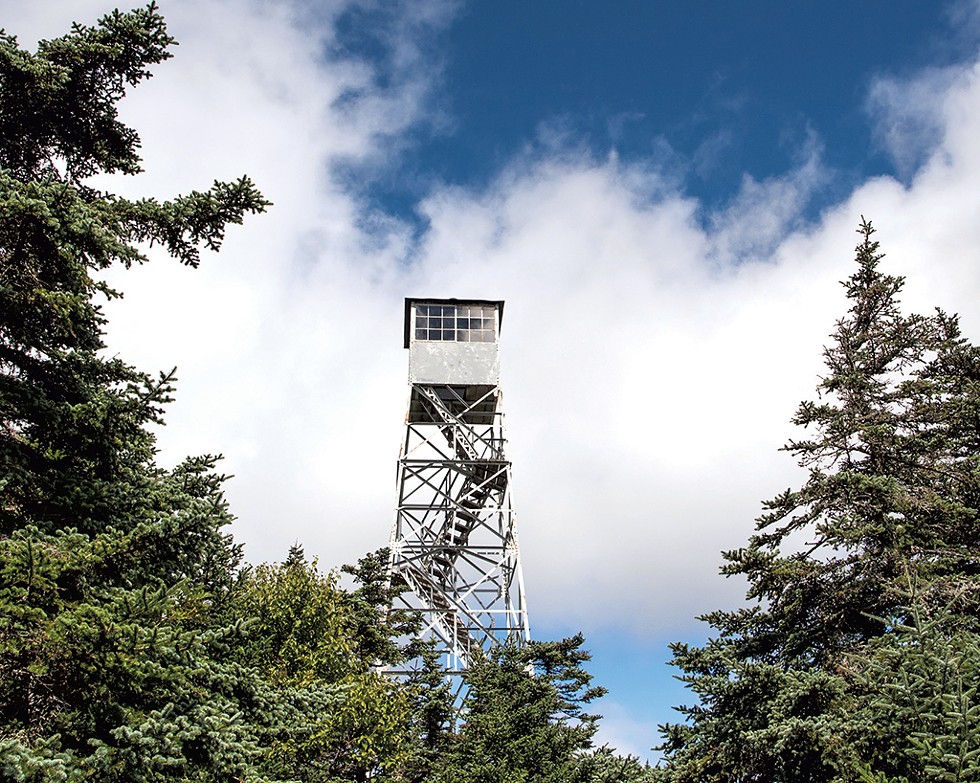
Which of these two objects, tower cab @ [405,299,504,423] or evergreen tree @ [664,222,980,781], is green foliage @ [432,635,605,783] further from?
tower cab @ [405,299,504,423]

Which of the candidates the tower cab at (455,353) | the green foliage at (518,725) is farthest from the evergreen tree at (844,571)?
the tower cab at (455,353)

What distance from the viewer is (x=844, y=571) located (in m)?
13.7

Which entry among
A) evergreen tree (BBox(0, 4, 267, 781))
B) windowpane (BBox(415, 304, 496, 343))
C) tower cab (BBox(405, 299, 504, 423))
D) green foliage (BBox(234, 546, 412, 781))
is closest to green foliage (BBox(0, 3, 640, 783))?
evergreen tree (BBox(0, 4, 267, 781))

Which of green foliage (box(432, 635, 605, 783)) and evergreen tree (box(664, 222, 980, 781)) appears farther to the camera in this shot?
green foliage (box(432, 635, 605, 783))

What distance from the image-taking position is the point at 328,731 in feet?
48.8

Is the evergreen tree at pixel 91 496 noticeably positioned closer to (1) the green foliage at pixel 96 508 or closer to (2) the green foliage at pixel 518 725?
(1) the green foliage at pixel 96 508

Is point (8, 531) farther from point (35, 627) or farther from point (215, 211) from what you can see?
point (215, 211)

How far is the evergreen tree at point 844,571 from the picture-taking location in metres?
12.1

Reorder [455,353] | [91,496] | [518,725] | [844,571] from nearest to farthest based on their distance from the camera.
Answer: [91,496] < [844,571] < [518,725] < [455,353]

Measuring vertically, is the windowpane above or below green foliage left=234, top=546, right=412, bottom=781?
above

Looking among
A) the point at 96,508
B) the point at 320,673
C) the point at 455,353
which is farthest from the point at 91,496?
the point at 455,353

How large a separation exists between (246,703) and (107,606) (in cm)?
232

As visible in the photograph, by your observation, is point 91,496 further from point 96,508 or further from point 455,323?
point 455,323

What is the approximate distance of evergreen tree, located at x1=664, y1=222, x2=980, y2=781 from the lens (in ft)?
39.8
